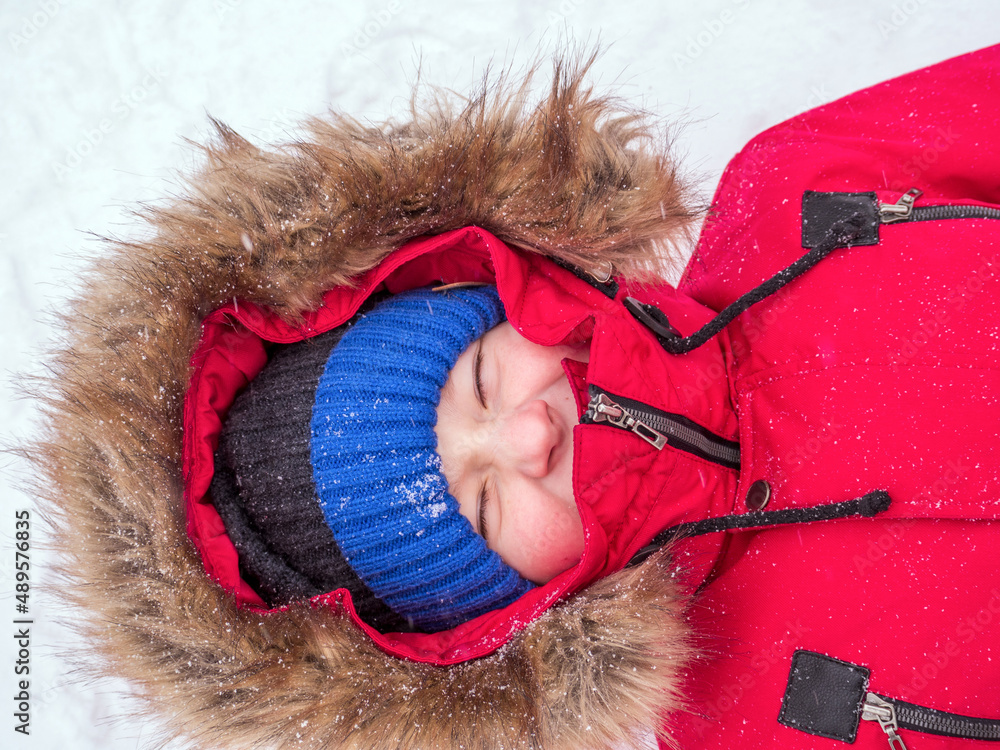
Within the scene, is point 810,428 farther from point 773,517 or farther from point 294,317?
point 294,317

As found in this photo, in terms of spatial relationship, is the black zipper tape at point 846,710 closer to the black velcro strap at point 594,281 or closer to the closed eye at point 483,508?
the closed eye at point 483,508

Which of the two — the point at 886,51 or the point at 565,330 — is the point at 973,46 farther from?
the point at 565,330

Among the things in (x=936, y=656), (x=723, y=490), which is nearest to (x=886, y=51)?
(x=723, y=490)

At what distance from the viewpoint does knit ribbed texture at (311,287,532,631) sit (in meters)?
1.04

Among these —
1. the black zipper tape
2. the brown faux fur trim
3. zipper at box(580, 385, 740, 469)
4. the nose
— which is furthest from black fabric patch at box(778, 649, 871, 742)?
the nose

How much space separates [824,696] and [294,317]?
3.44 ft

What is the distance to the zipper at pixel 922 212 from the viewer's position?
3.72 feet

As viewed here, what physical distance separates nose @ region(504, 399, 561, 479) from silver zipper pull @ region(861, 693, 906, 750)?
59 centimetres

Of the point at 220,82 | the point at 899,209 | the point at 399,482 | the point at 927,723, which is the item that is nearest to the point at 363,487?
the point at 399,482

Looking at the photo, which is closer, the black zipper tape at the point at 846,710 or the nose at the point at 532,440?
the black zipper tape at the point at 846,710

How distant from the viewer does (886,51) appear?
1.73 metres

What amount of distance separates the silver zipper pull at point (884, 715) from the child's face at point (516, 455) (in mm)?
476

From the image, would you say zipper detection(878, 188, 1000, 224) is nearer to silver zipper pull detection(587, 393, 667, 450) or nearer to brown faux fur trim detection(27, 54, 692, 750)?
brown faux fur trim detection(27, 54, 692, 750)

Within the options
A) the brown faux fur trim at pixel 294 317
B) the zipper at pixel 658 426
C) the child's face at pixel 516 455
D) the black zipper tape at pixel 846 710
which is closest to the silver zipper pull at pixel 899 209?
the brown faux fur trim at pixel 294 317
